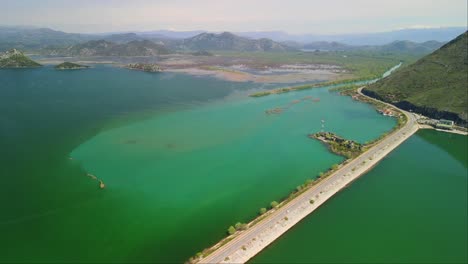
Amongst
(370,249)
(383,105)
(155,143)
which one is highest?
(383,105)

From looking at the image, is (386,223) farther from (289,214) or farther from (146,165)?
(146,165)

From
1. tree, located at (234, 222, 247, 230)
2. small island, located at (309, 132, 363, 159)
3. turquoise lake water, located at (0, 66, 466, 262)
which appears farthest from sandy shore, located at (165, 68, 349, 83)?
tree, located at (234, 222, 247, 230)

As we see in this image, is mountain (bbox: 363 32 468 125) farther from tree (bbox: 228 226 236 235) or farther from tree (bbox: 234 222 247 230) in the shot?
tree (bbox: 228 226 236 235)

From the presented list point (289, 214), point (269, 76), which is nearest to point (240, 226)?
point (289, 214)

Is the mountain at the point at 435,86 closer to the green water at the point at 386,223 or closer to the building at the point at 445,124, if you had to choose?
the building at the point at 445,124

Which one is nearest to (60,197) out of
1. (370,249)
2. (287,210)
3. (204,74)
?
(287,210)

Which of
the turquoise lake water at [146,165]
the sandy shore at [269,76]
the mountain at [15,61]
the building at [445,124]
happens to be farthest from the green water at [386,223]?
the mountain at [15,61]

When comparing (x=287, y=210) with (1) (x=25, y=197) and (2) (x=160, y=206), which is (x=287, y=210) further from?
(1) (x=25, y=197)
